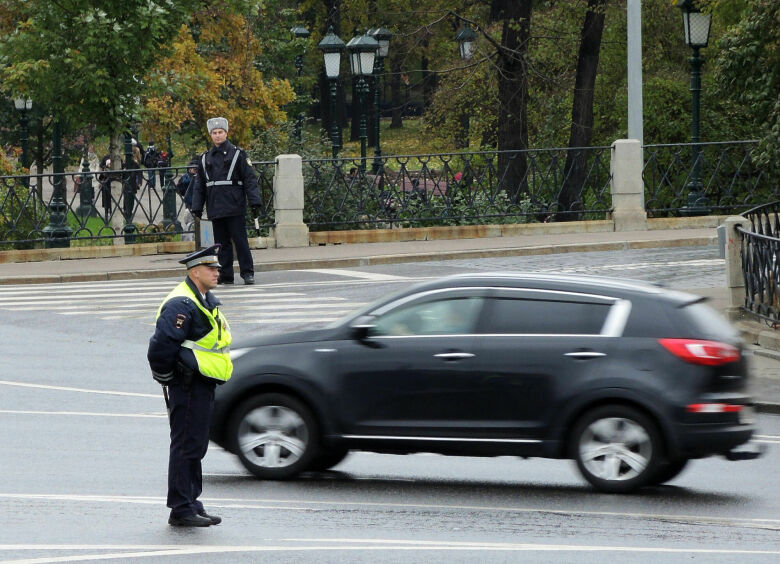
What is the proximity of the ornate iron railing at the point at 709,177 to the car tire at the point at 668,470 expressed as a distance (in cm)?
1914

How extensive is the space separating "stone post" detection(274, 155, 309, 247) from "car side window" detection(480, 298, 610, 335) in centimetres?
1638

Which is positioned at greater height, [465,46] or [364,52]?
[465,46]

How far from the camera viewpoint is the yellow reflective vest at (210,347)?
8383 mm

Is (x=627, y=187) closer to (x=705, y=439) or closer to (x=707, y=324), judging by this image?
(x=707, y=324)

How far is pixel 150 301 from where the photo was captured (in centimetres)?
2017

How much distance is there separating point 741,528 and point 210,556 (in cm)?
306

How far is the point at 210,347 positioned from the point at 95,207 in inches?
709

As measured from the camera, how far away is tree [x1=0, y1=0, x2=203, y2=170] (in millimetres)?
27156

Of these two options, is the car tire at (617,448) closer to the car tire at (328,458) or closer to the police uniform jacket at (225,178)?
the car tire at (328,458)

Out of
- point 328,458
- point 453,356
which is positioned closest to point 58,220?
point 328,458

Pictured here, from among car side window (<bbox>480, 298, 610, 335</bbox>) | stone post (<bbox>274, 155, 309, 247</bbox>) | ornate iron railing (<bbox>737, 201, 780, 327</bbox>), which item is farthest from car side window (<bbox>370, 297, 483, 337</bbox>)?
stone post (<bbox>274, 155, 309, 247</bbox>)

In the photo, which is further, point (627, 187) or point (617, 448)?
point (627, 187)

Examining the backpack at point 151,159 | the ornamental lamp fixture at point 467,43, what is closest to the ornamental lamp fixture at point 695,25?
the ornamental lamp fixture at point 467,43

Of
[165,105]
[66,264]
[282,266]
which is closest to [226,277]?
[282,266]
